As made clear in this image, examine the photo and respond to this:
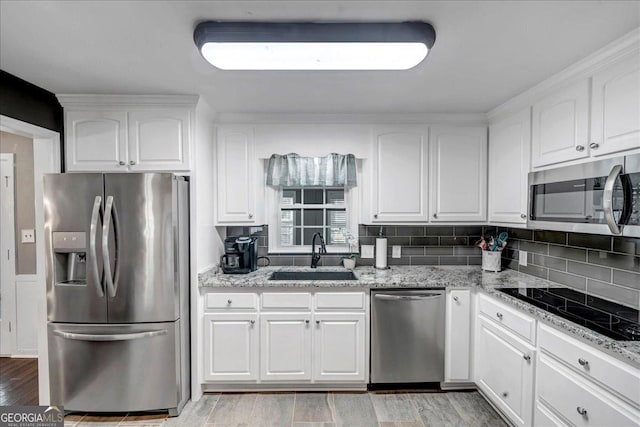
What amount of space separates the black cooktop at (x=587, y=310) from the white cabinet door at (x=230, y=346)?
6.10 feet

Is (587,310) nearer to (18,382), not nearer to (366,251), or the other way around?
(366,251)

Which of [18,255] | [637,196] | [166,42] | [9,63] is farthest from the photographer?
[18,255]

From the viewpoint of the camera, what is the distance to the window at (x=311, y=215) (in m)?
3.05

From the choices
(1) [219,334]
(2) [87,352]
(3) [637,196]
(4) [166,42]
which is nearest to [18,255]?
(2) [87,352]

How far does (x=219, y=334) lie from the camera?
7.77 ft

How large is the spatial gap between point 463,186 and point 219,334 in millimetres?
2372

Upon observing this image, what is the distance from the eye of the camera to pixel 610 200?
1.42 meters

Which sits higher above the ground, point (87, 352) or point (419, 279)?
point (419, 279)

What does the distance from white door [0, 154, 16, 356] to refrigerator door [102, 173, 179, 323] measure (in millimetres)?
1717

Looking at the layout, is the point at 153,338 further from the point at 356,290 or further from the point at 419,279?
the point at 419,279

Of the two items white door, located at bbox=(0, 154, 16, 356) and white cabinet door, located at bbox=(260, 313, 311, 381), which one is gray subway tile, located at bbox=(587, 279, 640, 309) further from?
white door, located at bbox=(0, 154, 16, 356)

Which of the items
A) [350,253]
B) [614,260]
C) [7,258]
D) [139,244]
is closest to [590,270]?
[614,260]

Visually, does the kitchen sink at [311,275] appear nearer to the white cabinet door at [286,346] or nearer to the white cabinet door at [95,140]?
the white cabinet door at [286,346]

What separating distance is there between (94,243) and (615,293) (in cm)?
328
